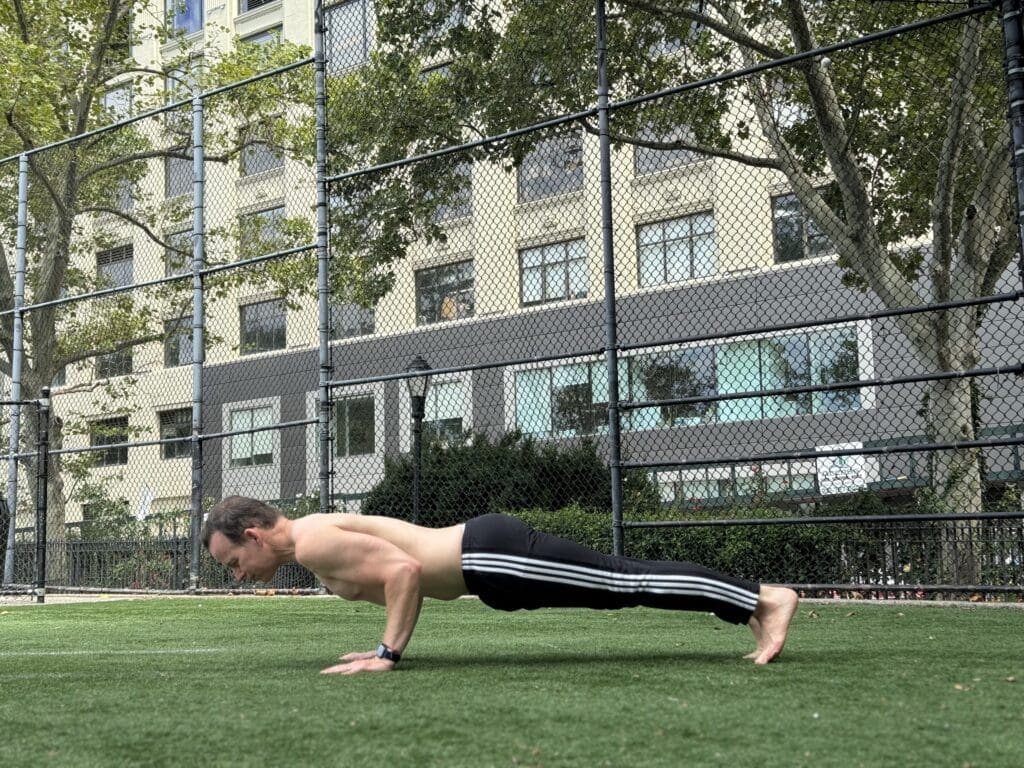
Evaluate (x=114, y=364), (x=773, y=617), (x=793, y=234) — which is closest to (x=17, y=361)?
(x=793, y=234)

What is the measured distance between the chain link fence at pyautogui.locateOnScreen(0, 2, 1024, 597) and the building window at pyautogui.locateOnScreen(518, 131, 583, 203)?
0.21 feet

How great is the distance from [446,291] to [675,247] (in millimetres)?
4016

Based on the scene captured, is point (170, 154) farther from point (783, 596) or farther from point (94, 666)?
point (783, 596)

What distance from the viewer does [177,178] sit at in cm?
2631

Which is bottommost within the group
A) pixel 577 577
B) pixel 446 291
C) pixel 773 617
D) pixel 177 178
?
pixel 773 617

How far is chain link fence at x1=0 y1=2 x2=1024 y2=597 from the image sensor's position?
10.3 meters

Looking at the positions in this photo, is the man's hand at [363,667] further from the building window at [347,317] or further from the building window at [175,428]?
the building window at [175,428]

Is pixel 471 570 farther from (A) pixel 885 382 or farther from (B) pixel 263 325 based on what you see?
(B) pixel 263 325

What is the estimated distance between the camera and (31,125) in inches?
771

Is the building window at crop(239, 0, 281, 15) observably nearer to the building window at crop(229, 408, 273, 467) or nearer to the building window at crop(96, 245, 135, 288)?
the building window at crop(96, 245, 135, 288)

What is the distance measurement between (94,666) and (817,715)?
10.1ft

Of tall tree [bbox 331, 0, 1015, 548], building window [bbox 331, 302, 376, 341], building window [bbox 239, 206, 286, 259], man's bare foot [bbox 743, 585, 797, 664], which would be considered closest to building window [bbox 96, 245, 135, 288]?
building window [bbox 239, 206, 286, 259]

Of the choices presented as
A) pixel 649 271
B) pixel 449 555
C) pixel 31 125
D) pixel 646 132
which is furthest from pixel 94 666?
pixel 31 125

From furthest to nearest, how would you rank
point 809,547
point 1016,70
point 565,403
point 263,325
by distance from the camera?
point 263,325 → point 565,403 → point 809,547 → point 1016,70
